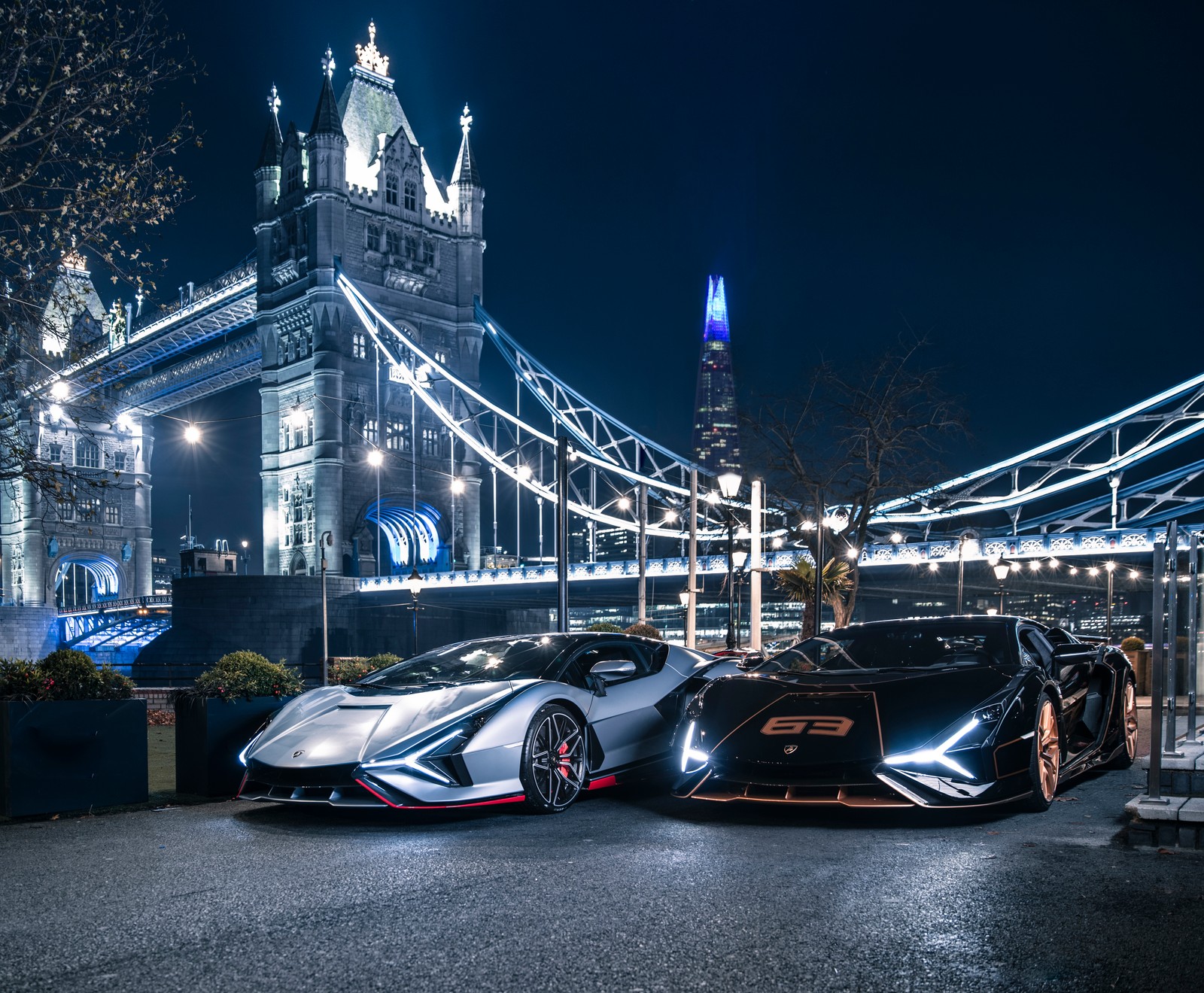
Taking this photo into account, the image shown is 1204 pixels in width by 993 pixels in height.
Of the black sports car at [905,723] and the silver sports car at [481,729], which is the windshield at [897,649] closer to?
the black sports car at [905,723]

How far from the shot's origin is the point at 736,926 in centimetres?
380

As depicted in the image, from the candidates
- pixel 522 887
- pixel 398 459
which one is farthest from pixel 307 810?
pixel 398 459

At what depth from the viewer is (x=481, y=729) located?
20.3 ft

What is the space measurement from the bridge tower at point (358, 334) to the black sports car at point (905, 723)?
63343 millimetres

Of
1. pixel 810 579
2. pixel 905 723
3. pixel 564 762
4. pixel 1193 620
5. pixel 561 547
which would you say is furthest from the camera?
pixel 810 579

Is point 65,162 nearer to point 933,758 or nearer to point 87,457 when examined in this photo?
point 933,758

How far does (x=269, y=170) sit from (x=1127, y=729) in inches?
3111

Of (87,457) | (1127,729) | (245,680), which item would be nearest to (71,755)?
(245,680)

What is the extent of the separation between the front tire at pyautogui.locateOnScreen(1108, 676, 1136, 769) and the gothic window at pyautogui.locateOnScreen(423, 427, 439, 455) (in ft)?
226

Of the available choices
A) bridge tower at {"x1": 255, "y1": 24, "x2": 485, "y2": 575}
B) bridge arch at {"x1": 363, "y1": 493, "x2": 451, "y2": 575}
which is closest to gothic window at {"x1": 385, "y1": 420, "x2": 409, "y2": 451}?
bridge tower at {"x1": 255, "y1": 24, "x2": 485, "y2": 575}

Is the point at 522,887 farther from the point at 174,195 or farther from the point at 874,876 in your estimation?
the point at 174,195

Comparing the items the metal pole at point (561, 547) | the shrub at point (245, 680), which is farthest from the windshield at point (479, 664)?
the metal pole at point (561, 547)

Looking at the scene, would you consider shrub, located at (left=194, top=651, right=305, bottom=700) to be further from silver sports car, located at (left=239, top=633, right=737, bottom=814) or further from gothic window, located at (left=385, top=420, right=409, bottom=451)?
gothic window, located at (left=385, top=420, right=409, bottom=451)

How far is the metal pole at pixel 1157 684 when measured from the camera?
5309 millimetres
